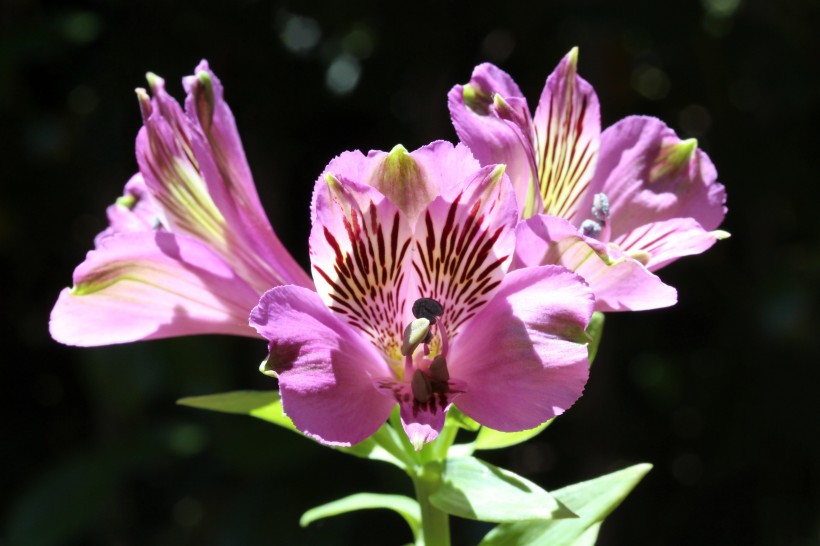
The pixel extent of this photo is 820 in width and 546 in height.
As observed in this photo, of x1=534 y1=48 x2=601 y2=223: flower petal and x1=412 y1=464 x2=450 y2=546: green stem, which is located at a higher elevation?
x1=534 y1=48 x2=601 y2=223: flower petal

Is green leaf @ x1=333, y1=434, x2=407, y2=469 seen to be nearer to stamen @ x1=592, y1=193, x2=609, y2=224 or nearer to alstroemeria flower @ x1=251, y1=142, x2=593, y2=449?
alstroemeria flower @ x1=251, y1=142, x2=593, y2=449

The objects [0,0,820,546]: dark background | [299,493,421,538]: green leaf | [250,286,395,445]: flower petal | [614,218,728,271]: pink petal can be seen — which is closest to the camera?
[250,286,395,445]: flower petal

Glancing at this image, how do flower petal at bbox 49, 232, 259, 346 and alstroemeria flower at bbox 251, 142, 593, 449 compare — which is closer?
alstroemeria flower at bbox 251, 142, 593, 449

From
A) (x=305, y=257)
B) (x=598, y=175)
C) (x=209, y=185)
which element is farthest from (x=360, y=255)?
(x=305, y=257)

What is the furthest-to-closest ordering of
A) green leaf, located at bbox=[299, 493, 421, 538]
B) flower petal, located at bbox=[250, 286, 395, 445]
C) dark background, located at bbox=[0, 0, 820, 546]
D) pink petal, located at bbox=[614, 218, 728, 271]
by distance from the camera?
dark background, located at bbox=[0, 0, 820, 546] → green leaf, located at bbox=[299, 493, 421, 538] → pink petal, located at bbox=[614, 218, 728, 271] → flower petal, located at bbox=[250, 286, 395, 445]

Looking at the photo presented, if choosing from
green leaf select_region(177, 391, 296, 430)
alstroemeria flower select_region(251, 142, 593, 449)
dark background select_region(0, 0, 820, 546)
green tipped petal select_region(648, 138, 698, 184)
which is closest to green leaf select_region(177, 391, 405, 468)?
green leaf select_region(177, 391, 296, 430)

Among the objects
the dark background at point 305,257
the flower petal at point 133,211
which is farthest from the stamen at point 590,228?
the dark background at point 305,257
